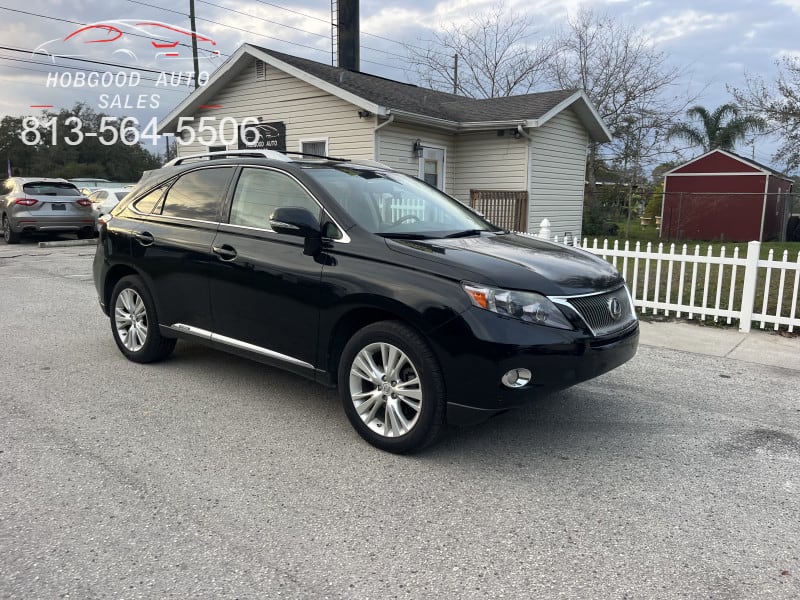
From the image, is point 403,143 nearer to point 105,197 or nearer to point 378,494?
point 105,197

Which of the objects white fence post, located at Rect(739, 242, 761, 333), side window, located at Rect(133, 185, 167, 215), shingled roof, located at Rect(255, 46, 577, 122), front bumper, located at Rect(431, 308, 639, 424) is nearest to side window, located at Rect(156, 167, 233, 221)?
side window, located at Rect(133, 185, 167, 215)

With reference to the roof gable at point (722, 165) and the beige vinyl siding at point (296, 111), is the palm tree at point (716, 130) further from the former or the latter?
the beige vinyl siding at point (296, 111)

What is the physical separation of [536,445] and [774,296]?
665cm

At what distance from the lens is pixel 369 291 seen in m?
3.63

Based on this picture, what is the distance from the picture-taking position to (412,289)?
347 centimetres

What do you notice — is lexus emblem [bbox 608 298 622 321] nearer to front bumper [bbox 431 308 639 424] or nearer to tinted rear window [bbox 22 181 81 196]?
front bumper [bbox 431 308 639 424]

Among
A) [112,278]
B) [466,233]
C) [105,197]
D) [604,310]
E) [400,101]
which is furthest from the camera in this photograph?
[105,197]

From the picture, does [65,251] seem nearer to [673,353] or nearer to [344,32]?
[344,32]

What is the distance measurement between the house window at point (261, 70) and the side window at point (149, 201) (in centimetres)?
1096

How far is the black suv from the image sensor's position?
3.36m

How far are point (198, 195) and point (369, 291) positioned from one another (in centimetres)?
205

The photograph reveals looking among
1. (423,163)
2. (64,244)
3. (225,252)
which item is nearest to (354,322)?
(225,252)

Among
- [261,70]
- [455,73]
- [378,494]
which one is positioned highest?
[455,73]

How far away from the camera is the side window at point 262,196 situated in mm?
4266
